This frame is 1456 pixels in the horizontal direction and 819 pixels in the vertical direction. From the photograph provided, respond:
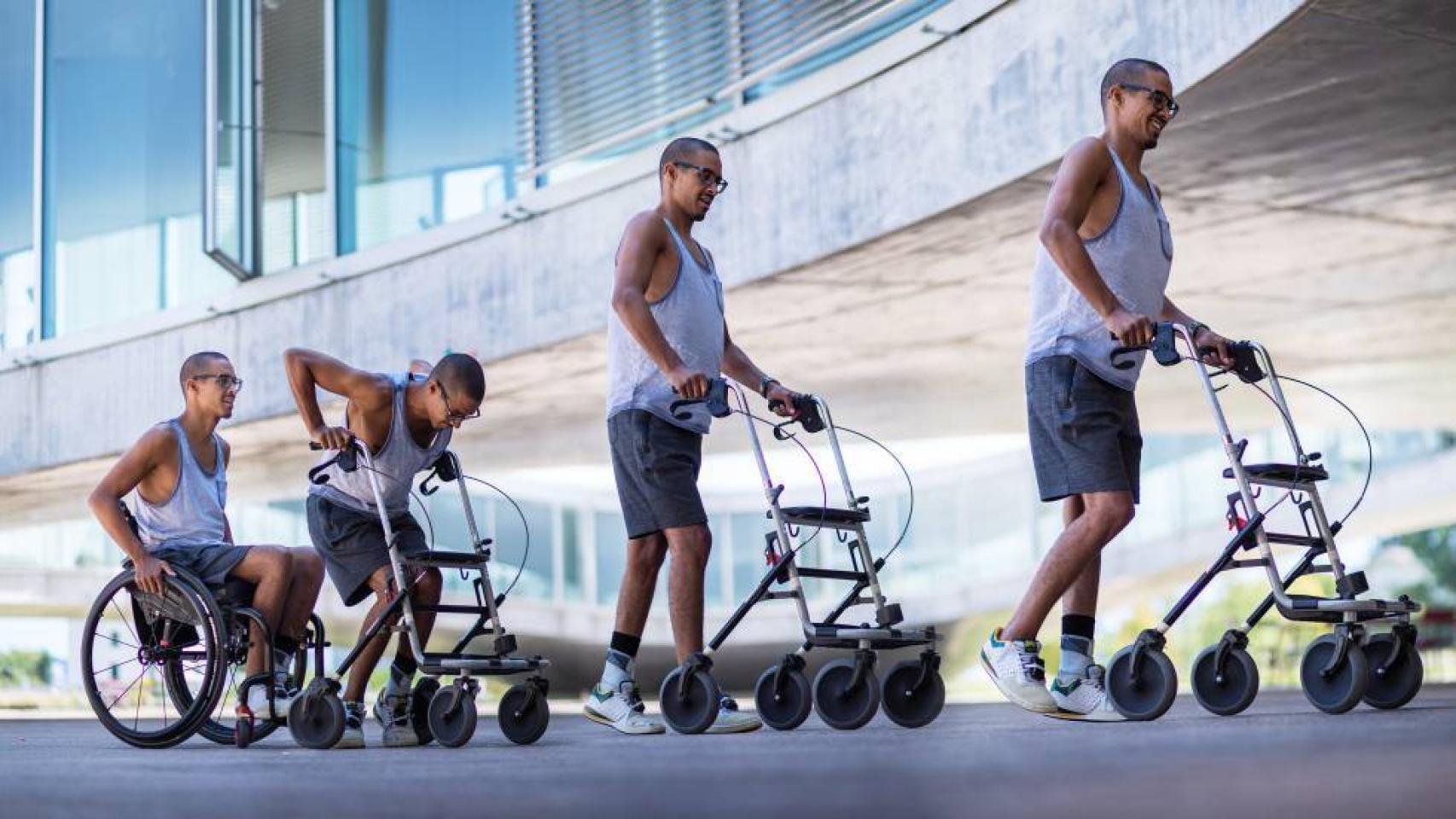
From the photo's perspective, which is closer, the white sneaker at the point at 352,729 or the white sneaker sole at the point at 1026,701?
the white sneaker sole at the point at 1026,701

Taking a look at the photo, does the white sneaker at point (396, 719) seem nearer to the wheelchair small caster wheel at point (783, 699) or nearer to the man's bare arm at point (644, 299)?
the wheelchair small caster wheel at point (783, 699)

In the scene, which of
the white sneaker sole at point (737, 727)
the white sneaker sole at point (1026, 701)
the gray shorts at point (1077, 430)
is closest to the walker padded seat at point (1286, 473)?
the gray shorts at point (1077, 430)

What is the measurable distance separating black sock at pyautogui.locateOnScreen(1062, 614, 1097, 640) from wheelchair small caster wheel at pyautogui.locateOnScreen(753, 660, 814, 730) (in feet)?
2.69

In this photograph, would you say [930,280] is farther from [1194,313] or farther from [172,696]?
[172,696]

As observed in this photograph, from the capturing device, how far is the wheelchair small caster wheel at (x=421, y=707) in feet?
19.8

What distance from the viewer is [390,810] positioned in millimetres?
3018

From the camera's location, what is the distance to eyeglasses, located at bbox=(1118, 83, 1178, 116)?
570 centimetres

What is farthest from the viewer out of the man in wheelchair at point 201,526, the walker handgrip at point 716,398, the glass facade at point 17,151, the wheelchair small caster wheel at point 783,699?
the glass facade at point 17,151

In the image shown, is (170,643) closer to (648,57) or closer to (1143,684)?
(1143,684)

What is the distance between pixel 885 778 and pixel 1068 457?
2.22 meters

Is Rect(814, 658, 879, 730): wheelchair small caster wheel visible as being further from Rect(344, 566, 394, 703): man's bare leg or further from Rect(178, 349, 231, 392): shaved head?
Rect(178, 349, 231, 392): shaved head

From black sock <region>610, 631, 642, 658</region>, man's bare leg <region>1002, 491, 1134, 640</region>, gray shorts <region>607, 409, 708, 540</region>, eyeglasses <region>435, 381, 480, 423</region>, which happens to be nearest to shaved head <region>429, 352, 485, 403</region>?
eyeglasses <region>435, 381, 480, 423</region>

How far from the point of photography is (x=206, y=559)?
6512mm

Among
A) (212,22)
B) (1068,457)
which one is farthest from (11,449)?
(1068,457)
